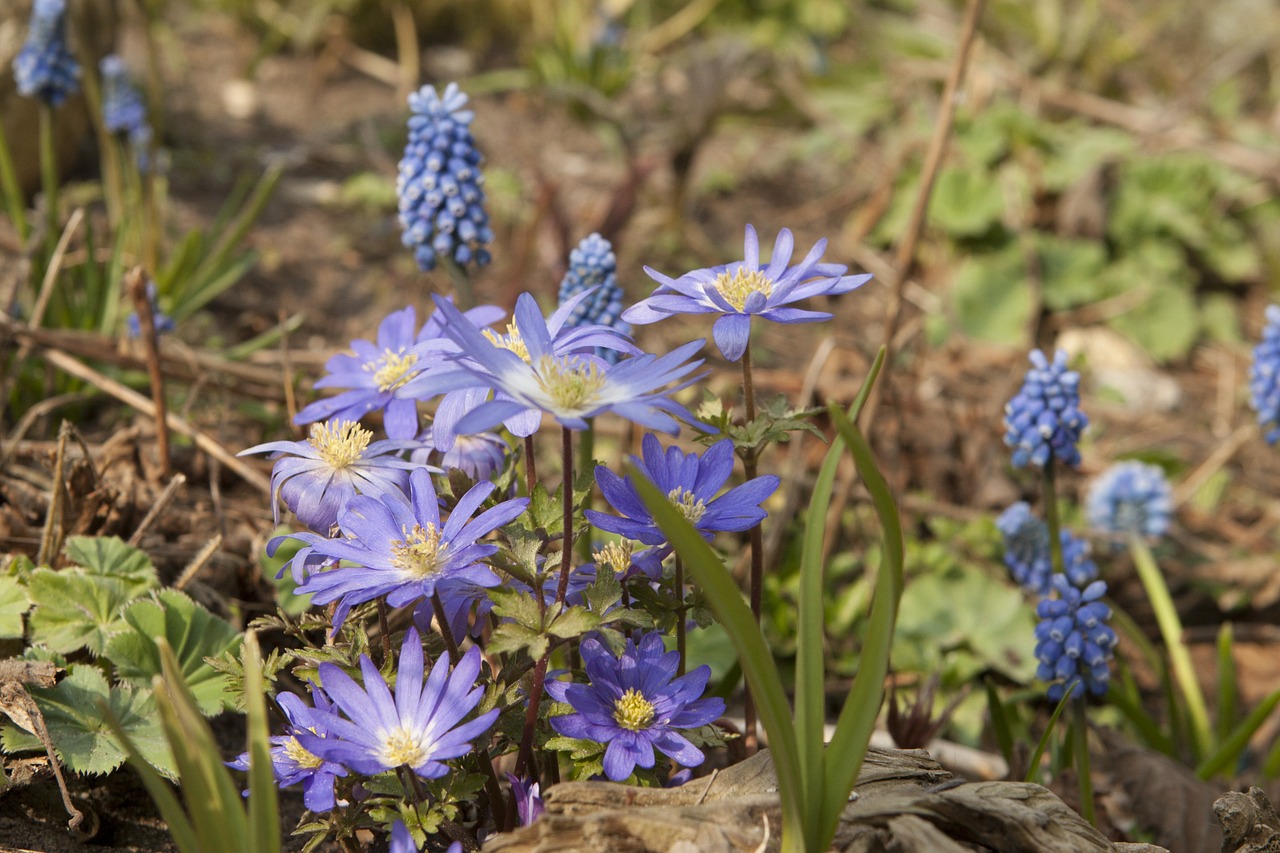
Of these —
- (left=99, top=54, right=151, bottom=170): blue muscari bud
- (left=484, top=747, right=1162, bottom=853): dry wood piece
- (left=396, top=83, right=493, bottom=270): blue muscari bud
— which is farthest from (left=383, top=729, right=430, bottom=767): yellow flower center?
(left=99, top=54, right=151, bottom=170): blue muscari bud

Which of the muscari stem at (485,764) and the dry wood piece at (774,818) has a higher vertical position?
the muscari stem at (485,764)

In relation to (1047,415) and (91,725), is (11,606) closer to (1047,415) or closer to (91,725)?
(91,725)

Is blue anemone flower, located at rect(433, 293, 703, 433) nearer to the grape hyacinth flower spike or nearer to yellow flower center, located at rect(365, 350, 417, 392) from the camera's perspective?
the grape hyacinth flower spike

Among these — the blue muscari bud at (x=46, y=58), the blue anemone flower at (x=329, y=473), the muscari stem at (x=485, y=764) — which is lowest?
the muscari stem at (x=485, y=764)

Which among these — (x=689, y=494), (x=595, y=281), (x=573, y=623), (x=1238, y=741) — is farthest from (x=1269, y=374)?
(x=573, y=623)

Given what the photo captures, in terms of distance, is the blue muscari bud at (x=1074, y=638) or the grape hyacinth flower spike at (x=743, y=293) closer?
the grape hyacinth flower spike at (x=743, y=293)

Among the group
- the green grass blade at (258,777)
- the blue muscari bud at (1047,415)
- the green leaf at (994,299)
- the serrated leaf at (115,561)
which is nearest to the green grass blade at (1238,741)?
the blue muscari bud at (1047,415)

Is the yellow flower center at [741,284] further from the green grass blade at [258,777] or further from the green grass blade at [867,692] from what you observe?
the green grass blade at [258,777]
